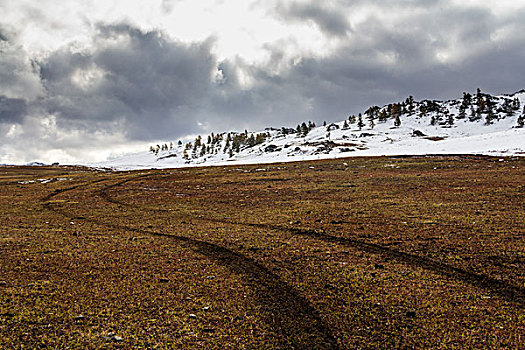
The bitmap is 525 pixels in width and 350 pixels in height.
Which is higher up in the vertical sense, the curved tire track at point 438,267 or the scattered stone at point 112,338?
the scattered stone at point 112,338

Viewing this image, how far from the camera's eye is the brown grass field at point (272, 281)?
6262 mm

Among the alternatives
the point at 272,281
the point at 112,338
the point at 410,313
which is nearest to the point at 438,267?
the point at 410,313

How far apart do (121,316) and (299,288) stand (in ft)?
14.7

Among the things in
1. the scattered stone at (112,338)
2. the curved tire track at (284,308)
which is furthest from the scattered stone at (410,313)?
the scattered stone at (112,338)

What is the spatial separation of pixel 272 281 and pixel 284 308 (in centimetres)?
169

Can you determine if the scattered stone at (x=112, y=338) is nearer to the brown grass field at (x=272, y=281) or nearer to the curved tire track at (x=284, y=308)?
the brown grass field at (x=272, y=281)

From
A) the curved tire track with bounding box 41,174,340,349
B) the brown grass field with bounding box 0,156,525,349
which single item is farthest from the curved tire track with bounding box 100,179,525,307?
the curved tire track with bounding box 41,174,340,349

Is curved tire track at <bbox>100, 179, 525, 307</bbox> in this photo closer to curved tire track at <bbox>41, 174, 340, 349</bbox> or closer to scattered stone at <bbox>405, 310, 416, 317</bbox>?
scattered stone at <bbox>405, 310, 416, 317</bbox>

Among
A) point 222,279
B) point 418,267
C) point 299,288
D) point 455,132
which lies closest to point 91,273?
point 222,279

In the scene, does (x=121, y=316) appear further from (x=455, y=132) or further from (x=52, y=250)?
(x=455, y=132)

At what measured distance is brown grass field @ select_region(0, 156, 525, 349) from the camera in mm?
6262

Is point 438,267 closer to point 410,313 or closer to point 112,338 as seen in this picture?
point 410,313

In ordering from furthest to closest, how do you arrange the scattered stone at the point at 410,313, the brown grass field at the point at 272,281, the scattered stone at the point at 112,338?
the scattered stone at the point at 410,313
the brown grass field at the point at 272,281
the scattered stone at the point at 112,338

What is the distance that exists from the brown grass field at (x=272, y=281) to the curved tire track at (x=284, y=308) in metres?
0.04
